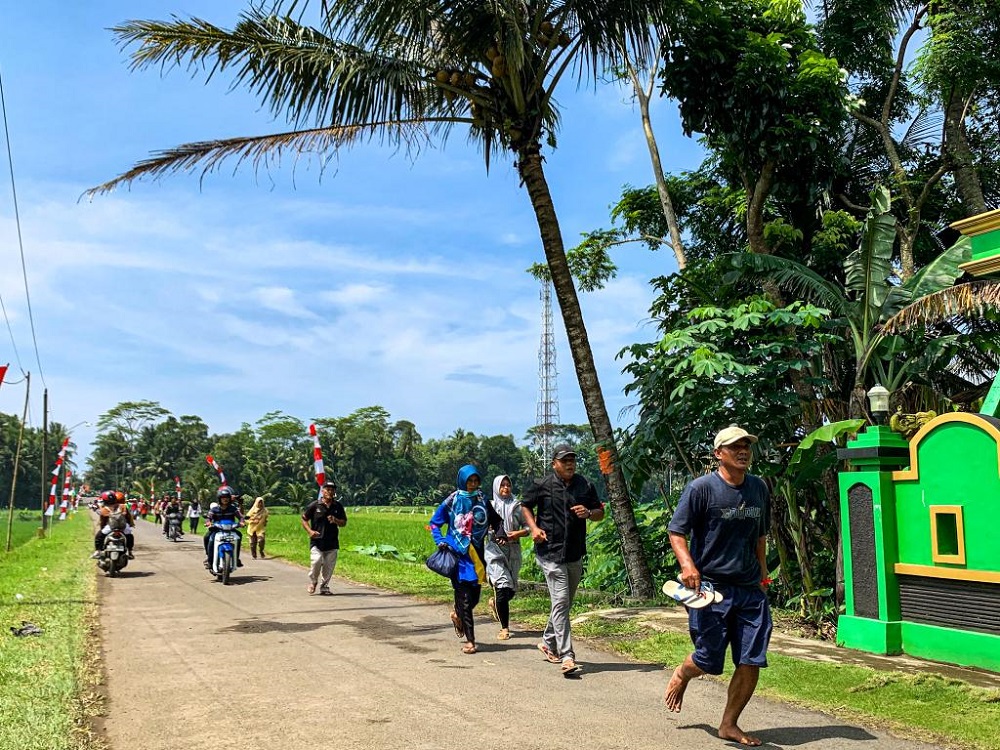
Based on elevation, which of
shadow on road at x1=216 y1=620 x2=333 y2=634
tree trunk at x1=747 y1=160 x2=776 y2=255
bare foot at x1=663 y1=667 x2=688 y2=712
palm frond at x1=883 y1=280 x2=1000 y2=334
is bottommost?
shadow on road at x1=216 y1=620 x2=333 y2=634

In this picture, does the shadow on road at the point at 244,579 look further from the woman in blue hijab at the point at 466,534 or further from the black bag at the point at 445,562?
the woman in blue hijab at the point at 466,534

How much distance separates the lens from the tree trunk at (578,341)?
11312 millimetres

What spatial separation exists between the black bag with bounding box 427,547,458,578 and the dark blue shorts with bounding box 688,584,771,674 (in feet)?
11.8

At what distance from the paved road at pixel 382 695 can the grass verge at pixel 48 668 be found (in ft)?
0.71

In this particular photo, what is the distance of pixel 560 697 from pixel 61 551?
2128 centimetres

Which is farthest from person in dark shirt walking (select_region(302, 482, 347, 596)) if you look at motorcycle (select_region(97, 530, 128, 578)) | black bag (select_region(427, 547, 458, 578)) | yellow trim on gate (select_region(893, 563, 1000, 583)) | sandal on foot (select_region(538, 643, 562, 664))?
yellow trim on gate (select_region(893, 563, 1000, 583))

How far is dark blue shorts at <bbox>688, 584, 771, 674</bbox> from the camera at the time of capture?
16.1ft

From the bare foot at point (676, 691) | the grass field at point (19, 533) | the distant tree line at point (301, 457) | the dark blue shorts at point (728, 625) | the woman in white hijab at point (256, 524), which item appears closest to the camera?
the dark blue shorts at point (728, 625)

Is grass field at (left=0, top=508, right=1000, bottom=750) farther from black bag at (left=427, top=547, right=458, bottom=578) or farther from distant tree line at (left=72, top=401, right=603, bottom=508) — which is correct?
distant tree line at (left=72, top=401, right=603, bottom=508)

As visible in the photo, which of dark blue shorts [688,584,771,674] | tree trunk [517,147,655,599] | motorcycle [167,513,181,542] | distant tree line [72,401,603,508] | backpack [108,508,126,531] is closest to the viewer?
dark blue shorts [688,584,771,674]

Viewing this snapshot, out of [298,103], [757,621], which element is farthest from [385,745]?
[298,103]

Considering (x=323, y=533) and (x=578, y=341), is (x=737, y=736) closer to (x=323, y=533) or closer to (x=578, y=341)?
(x=578, y=341)

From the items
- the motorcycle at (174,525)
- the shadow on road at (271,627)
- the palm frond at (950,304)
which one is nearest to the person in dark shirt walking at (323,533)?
the shadow on road at (271,627)

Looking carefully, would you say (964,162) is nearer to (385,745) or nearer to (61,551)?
(385,745)
